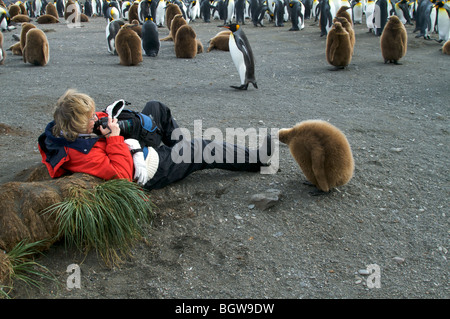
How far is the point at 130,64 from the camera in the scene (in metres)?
8.77

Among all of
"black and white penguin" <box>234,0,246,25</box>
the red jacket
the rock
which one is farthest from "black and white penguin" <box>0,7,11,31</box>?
the rock

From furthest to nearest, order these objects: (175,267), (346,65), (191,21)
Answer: (191,21)
(346,65)
(175,267)

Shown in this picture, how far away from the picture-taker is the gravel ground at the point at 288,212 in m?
2.27

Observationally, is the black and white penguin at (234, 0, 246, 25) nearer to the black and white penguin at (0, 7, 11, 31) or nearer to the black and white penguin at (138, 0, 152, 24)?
the black and white penguin at (138, 0, 152, 24)

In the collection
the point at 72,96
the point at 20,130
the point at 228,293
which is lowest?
the point at 228,293

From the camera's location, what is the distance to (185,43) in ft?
31.3

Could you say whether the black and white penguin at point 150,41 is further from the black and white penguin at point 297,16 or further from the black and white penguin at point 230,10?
the black and white penguin at point 230,10

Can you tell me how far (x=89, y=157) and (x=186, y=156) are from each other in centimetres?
73

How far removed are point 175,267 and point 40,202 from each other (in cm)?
81

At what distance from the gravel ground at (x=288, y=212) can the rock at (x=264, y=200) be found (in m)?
0.04

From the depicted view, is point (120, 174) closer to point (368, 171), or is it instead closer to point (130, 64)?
point (368, 171)

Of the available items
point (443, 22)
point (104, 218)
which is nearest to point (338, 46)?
point (443, 22)

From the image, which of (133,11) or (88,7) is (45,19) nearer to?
(133,11)

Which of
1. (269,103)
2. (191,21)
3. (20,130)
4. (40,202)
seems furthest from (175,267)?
(191,21)
